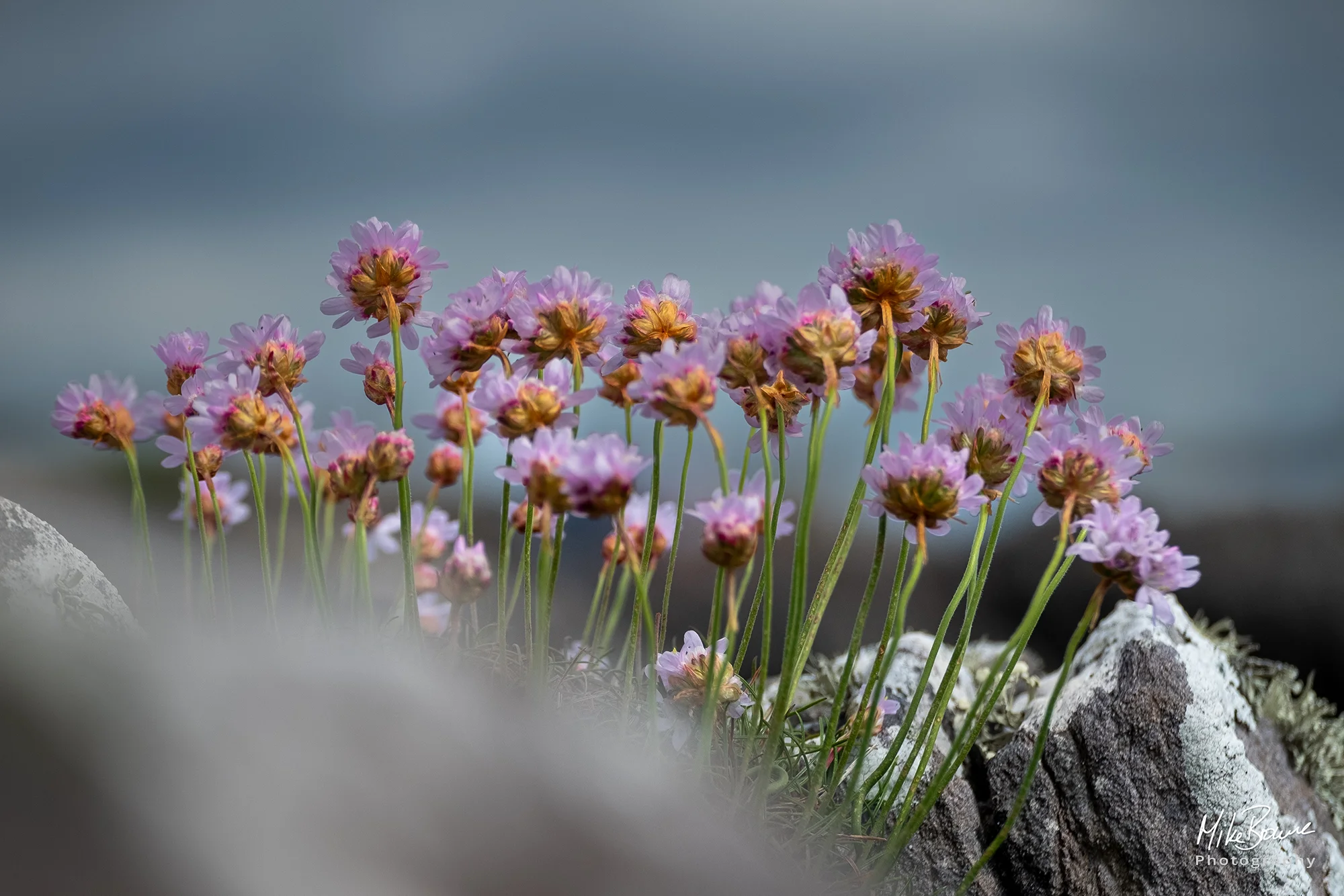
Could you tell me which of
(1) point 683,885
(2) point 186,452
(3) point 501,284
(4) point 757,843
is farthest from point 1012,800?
(2) point 186,452

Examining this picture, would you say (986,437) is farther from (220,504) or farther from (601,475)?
(220,504)

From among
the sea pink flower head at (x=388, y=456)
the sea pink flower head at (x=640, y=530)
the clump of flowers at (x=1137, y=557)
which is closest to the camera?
the clump of flowers at (x=1137, y=557)

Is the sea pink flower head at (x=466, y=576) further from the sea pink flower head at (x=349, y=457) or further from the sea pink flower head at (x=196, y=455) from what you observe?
the sea pink flower head at (x=196, y=455)

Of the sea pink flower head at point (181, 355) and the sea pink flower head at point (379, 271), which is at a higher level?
the sea pink flower head at point (379, 271)

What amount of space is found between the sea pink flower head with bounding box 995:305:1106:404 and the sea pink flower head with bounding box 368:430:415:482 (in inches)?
29.3

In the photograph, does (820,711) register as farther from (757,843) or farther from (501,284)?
(501,284)

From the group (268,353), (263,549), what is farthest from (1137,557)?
(263,549)

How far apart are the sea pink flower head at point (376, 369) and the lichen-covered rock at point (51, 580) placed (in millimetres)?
404

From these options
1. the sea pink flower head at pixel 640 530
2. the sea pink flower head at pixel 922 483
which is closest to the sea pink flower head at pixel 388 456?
the sea pink flower head at pixel 640 530

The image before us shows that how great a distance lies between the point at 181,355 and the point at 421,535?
548mm

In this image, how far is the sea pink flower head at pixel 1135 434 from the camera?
43.2 inches

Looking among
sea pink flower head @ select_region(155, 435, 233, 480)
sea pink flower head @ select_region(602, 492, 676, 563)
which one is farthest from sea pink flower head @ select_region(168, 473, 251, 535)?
sea pink flower head @ select_region(602, 492, 676, 563)

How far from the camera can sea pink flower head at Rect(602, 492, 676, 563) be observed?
1322mm

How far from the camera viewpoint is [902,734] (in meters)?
1.08
